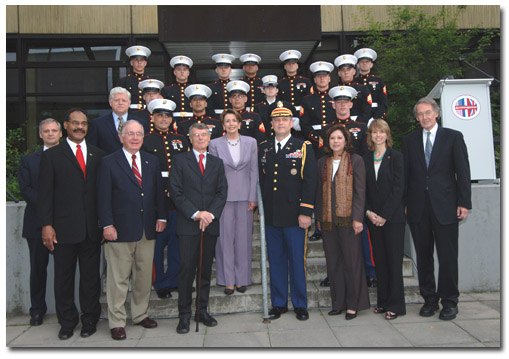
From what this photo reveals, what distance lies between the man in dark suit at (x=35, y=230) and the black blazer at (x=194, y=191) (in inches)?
56.2

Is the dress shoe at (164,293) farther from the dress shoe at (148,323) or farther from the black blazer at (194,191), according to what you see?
the black blazer at (194,191)

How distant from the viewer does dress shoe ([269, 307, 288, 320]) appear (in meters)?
4.37

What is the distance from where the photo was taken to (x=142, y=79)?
6539 mm

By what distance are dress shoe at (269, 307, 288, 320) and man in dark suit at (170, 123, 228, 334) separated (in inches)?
22.5

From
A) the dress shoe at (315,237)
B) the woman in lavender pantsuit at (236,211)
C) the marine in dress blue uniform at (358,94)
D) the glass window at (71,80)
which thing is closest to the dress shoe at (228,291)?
the woman in lavender pantsuit at (236,211)

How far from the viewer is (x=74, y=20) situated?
9852mm

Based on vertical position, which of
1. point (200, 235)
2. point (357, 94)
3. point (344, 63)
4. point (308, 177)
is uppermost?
point (344, 63)

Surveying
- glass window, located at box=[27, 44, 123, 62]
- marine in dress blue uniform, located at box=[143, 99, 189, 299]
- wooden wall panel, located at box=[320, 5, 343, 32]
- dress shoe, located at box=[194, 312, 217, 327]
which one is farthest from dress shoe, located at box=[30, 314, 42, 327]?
wooden wall panel, located at box=[320, 5, 343, 32]

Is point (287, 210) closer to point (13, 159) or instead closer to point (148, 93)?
point (148, 93)

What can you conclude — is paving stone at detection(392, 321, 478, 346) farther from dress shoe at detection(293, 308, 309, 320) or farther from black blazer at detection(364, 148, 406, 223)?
black blazer at detection(364, 148, 406, 223)

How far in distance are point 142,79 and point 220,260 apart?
10.6 feet

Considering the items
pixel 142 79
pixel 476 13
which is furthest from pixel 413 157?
pixel 476 13

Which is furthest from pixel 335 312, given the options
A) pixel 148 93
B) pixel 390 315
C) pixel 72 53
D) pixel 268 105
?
pixel 72 53

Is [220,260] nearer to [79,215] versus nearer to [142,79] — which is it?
[79,215]
